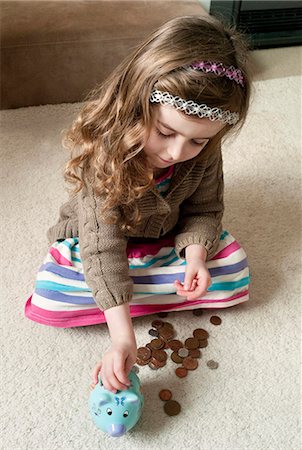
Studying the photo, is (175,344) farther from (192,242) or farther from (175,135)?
(175,135)

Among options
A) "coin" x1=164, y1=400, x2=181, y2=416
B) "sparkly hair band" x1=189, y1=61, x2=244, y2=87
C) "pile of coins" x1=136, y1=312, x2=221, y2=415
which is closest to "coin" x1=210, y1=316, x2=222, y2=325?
"pile of coins" x1=136, y1=312, x2=221, y2=415

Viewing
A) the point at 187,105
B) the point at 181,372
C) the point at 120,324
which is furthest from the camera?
the point at 181,372

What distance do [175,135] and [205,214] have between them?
0.32m

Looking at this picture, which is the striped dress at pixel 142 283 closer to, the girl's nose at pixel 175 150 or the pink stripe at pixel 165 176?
the pink stripe at pixel 165 176

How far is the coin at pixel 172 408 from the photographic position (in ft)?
3.34

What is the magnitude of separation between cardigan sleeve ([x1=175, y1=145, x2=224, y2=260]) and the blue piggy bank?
1.08 ft

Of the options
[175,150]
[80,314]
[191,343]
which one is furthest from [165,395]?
[175,150]

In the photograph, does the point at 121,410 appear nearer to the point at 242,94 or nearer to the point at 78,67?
the point at 242,94

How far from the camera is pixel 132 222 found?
1.03 metres

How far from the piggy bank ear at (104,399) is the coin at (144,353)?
0.19 meters

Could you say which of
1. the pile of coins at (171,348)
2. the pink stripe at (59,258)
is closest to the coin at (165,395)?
the pile of coins at (171,348)

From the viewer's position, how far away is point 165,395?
1036 millimetres

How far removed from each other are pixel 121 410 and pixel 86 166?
425 mm

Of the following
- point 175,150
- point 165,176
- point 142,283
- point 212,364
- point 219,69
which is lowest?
point 212,364
